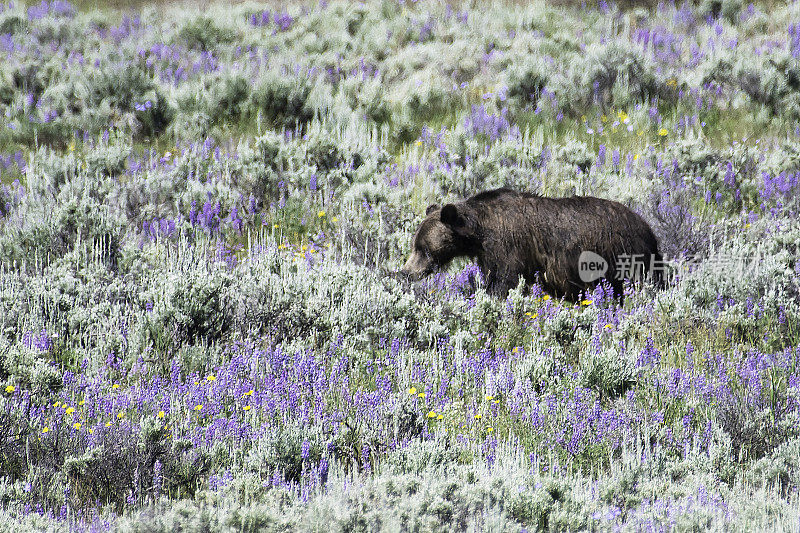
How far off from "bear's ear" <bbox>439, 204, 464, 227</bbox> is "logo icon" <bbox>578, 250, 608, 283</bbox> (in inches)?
38.8

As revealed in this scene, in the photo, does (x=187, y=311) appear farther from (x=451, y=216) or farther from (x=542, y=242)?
(x=542, y=242)

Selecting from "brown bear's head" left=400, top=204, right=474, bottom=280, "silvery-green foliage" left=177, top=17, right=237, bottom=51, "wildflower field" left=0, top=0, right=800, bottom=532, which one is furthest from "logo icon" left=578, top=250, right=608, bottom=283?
"silvery-green foliage" left=177, top=17, right=237, bottom=51

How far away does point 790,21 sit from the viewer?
45.8ft

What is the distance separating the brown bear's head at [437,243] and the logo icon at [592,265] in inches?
35.2

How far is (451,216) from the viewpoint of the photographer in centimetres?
633

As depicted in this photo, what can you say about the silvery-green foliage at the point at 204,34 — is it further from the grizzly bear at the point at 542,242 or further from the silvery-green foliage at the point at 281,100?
the grizzly bear at the point at 542,242

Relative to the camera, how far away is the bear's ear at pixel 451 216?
625cm

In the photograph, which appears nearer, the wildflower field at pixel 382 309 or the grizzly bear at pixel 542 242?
the wildflower field at pixel 382 309

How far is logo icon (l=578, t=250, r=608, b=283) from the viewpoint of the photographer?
6.16 m

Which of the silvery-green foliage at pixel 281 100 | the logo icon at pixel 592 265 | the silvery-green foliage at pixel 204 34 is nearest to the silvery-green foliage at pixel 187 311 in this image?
the logo icon at pixel 592 265

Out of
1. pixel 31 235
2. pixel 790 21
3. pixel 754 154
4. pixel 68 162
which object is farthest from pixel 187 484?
pixel 790 21

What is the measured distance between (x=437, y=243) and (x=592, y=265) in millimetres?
1227

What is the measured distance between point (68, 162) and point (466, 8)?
10.1 metres

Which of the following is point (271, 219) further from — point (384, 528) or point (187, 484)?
point (384, 528)
